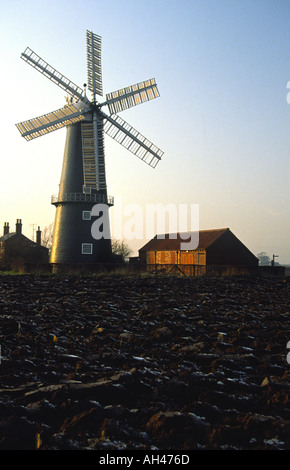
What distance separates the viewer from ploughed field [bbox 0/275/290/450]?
432cm

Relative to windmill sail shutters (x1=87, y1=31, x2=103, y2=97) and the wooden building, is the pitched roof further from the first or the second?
windmill sail shutters (x1=87, y1=31, x2=103, y2=97)

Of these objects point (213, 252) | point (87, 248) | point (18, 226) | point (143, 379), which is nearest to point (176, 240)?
point (213, 252)

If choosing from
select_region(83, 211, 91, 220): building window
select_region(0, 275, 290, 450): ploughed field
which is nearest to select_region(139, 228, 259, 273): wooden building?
select_region(83, 211, 91, 220): building window

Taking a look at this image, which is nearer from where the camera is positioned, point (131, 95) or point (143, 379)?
point (143, 379)

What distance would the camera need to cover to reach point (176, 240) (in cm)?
4072

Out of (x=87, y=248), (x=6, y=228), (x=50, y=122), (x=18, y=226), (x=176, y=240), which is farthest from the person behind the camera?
(x=6, y=228)

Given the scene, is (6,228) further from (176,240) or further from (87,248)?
(87,248)

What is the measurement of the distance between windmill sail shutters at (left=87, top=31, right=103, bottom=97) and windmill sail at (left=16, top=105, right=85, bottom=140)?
222cm

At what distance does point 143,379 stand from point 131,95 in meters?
27.6

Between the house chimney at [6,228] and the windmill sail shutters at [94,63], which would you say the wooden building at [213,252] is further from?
the house chimney at [6,228]

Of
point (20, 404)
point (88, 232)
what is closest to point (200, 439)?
point (20, 404)
